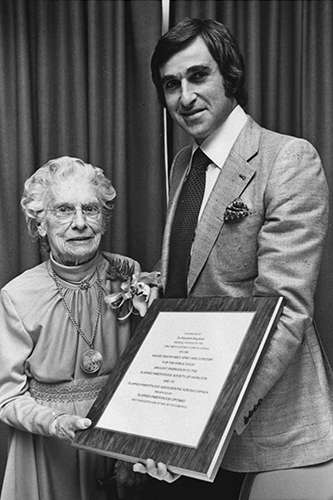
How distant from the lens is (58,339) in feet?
5.62

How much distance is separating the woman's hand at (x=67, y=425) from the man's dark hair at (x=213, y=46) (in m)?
0.83

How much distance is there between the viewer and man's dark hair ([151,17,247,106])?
5.22 feet

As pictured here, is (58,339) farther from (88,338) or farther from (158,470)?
(158,470)

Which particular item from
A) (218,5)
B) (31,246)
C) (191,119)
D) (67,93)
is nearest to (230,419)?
(191,119)

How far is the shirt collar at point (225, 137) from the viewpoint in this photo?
5.25ft

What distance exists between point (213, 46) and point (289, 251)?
0.54 meters

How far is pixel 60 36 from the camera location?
225cm

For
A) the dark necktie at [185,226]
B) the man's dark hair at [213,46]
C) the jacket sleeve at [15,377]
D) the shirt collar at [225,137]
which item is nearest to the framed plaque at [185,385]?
the dark necktie at [185,226]

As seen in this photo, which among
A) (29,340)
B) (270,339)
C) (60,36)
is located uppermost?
(60,36)

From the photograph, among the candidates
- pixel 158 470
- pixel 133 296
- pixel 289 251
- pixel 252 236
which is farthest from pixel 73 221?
pixel 158 470

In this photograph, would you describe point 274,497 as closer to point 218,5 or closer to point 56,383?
point 56,383

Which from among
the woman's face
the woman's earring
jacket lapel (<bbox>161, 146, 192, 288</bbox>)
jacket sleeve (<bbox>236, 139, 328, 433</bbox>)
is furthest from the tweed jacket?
the woman's earring

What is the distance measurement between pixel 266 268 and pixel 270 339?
153 millimetres

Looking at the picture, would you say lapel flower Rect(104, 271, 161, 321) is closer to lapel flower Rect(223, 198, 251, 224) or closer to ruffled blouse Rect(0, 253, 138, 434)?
ruffled blouse Rect(0, 253, 138, 434)
